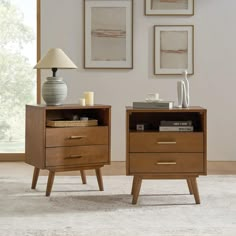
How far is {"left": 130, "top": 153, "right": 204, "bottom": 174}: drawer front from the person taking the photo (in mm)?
3717

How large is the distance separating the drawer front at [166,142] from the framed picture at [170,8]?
7.76 ft

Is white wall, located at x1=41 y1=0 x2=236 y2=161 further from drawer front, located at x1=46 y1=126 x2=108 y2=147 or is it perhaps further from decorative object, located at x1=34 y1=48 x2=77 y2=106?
drawer front, located at x1=46 y1=126 x2=108 y2=147

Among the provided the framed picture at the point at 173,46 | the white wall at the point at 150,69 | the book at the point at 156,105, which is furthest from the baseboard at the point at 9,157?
the book at the point at 156,105

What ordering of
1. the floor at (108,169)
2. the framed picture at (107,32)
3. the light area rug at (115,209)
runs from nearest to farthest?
1. the light area rug at (115,209)
2. the floor at (108,169)
3. the framed picture at (107,32)

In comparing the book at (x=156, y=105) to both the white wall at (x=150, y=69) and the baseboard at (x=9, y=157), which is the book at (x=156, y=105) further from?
the baseboard at (x=9, y=157)

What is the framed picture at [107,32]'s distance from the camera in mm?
5754

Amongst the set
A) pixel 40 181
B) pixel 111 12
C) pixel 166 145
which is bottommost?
pixel 40 181

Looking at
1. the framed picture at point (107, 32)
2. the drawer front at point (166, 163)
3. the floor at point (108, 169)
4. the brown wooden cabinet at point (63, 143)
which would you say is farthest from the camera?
the framed picture at point (107, 32)

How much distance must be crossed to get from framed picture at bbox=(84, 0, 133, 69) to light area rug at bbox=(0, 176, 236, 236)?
1.57m

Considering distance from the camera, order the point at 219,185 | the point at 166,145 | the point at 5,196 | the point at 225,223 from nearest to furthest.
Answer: the point at 225,223 → the point at 166,145 → the point at 5,196 → the point at 219,185

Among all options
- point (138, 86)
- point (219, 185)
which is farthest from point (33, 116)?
point (138, 86)

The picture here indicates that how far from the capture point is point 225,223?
319 cm

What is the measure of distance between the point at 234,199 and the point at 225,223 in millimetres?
695

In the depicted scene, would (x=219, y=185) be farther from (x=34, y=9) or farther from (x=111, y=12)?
(x=34, y=9)
